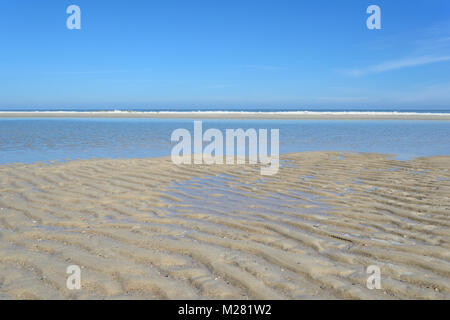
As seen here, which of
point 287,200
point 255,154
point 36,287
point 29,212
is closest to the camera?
point 36,287


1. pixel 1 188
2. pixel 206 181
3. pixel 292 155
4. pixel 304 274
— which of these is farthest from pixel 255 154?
pixel 304 274

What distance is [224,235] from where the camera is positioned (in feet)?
12.4

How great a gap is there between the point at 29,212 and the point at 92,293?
2.50 metres

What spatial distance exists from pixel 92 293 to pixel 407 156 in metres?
9.45

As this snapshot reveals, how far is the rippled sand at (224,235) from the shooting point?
2.71 meters

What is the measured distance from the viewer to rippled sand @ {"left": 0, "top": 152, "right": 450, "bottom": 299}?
2715 mm

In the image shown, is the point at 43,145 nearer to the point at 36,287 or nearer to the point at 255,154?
the point at 255,154

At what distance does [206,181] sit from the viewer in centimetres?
666

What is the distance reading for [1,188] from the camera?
583 cm
